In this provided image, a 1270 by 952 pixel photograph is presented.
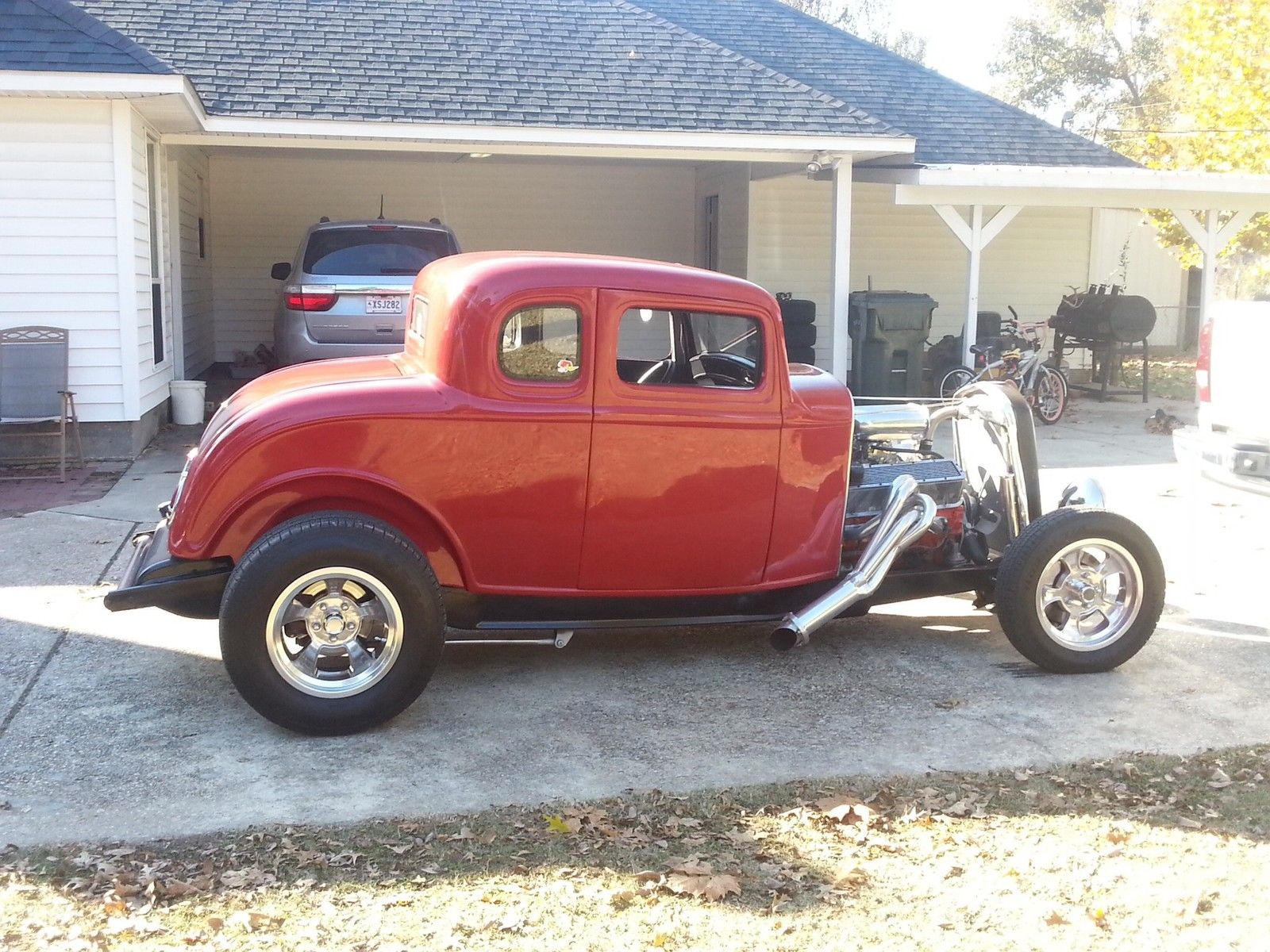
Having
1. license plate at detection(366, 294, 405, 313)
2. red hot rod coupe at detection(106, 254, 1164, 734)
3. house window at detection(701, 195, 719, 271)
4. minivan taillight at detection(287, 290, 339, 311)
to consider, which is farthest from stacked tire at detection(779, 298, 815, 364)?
red hot rod coupe at detection(106, 254, 1164, 734)

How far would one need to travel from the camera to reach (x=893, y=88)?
1753 cm

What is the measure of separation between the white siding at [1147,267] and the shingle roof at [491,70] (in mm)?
9330

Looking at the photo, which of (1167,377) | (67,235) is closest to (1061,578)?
(67,235)

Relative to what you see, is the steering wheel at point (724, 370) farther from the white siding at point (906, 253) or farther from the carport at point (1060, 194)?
the white siding at point (906, 253)

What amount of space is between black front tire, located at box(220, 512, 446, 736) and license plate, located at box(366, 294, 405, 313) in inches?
257

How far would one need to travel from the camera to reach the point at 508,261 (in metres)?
5.39

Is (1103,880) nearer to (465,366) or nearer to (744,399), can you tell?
(744,399)

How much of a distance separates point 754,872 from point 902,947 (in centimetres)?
55

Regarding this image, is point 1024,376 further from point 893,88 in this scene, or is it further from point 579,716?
point 579,716

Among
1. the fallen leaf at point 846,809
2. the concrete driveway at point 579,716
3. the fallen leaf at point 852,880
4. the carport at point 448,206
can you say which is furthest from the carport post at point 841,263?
the fallen leaf at point 852,880

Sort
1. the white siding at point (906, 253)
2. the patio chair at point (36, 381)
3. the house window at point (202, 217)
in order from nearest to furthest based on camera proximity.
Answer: the patio chair at point (36, 381)
the white siding at point (906, 253)
the house window at point (202, 217)

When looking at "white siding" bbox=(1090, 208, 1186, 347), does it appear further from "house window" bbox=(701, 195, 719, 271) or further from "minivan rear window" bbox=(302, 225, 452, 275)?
"minivan rear window" bbox=(302, 225, 452, 275)

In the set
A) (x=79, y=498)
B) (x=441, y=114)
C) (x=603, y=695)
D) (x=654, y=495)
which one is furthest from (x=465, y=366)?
(x=441, y=114)

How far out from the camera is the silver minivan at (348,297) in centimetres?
1123
